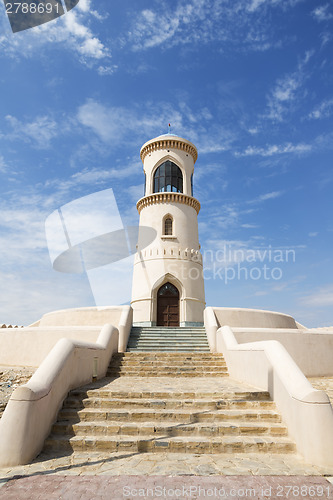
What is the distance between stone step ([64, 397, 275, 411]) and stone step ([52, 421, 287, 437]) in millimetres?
691

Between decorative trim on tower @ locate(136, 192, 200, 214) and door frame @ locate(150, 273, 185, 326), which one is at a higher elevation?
decorative trim on tower @ locate(136, 192, 200, 214)

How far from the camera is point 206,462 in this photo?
494 cm

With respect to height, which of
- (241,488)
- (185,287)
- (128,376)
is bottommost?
(241,488)

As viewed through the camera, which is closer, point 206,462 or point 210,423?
point 206,462

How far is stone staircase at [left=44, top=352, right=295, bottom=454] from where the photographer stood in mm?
5391

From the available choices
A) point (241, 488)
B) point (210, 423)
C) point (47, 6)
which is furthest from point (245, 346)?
point (47, 6)

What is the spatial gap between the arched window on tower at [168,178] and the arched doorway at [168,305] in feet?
21.6

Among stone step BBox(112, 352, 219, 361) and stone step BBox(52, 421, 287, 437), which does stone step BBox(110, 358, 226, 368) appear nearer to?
stone step BBox(112, 352, 219, 361)

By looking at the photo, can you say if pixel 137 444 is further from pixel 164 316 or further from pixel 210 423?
pixel 164 316

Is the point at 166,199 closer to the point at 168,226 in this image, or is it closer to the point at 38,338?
the point at 168,226

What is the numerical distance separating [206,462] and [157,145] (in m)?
20.8

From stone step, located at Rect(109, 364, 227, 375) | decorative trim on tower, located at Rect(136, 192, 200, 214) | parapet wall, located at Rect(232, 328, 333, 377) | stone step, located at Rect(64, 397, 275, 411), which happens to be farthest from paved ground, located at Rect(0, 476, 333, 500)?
decorative trim on tower, located at Rect(136, 192, 200, 214)

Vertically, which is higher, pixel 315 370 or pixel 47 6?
pixel 47 6

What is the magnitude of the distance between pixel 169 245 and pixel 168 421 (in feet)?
48.8
